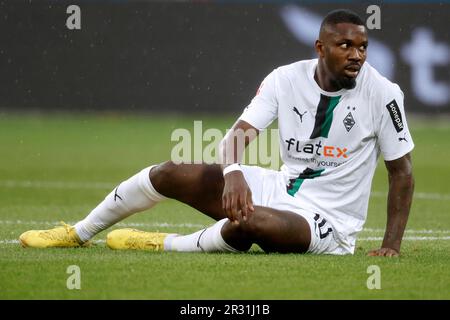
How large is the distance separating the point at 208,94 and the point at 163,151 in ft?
14.5

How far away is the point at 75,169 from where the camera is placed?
500 inches

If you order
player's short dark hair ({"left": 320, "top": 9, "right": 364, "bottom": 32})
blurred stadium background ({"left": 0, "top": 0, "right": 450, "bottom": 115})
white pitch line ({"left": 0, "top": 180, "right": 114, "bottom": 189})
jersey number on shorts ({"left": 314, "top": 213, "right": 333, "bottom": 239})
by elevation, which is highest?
blurred stadium background ({"left": 0, "top": 0, "right": 450, "bottom": 115})

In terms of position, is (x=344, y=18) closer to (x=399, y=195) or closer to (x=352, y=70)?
(x=352, y=70)

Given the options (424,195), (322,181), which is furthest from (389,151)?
(424,195)

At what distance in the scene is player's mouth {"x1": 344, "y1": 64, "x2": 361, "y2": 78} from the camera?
238 inches

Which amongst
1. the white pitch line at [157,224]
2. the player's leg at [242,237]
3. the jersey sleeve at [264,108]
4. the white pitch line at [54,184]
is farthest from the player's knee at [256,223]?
the white pitch line at [54,184]

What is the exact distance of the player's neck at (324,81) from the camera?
626cm

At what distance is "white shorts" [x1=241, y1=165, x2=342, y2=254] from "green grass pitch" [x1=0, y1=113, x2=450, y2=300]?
0.12 m

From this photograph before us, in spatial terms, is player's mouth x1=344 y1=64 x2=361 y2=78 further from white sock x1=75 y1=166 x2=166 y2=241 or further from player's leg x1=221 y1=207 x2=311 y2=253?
white sock x1=75 y1=166 x2=166 y2=241

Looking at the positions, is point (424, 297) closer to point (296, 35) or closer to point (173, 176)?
point (173, 176)

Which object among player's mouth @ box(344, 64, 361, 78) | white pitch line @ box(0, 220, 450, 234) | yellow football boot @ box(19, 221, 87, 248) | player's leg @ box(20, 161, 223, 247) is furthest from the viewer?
Answer: white pitch line @ box(0, 220, 450, 234)

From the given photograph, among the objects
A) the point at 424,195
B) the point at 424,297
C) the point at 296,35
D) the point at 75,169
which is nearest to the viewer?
the point at 424,297

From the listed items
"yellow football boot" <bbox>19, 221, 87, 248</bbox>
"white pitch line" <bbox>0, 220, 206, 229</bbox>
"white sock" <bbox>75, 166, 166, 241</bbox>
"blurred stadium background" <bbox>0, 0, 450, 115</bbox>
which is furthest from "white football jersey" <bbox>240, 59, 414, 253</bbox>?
"blurred stadium background" <bbox>0, 0, 450, 115</bbox>

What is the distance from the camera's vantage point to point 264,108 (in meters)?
6.25
